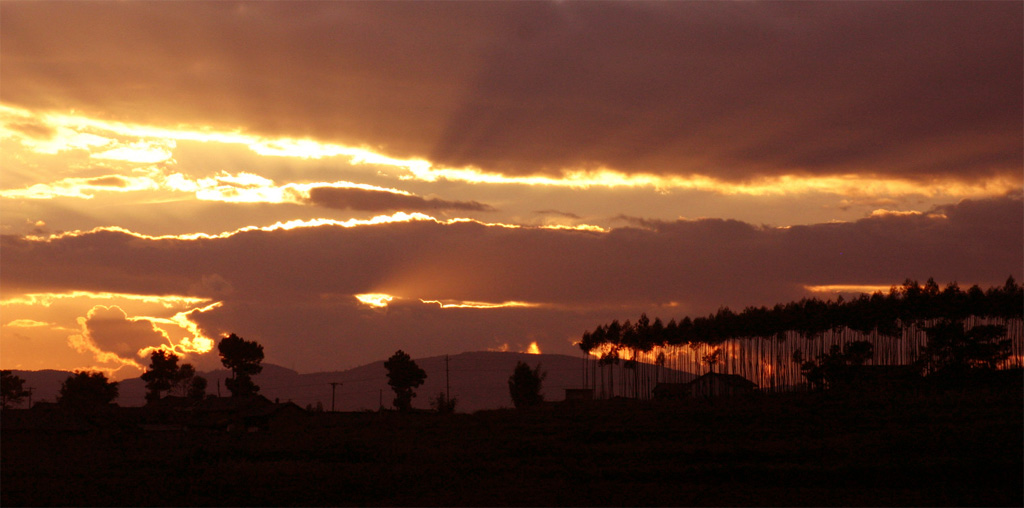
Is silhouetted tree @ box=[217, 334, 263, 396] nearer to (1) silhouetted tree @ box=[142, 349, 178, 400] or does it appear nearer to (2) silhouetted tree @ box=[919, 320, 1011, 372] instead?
(1) silhouetted tree @ box=[142, 349, 178, 400]

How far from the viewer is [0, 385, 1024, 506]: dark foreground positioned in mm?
43250

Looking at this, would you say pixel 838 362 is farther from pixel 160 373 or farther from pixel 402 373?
pixel 160 373

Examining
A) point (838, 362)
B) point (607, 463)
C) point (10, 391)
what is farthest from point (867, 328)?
point (10, 391)

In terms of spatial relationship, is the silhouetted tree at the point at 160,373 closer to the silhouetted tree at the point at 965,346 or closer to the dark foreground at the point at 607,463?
the dark foreground at the point at 607,463

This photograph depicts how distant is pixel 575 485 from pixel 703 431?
28.7m

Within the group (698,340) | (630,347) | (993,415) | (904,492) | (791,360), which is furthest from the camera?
(630,347)

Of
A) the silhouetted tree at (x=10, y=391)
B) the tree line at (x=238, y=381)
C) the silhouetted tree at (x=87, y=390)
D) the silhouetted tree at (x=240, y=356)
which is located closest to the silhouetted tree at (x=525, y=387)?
the tree line at (x=238, y=381)

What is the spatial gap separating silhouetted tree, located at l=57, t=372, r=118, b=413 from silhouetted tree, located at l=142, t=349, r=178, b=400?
633 centimetres

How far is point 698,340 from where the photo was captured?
14012 centimetres

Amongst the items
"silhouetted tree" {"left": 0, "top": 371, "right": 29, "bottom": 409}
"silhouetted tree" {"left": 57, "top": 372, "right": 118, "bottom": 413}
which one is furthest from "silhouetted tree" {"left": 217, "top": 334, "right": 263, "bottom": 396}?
"silhouetted tree" {"left": 0, "top": 371, "right": 29, "bottom": 409}

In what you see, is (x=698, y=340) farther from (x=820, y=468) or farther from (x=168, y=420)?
(x=820, y=468)

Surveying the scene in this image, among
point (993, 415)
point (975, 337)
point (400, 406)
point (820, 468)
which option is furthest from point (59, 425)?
point (975, 337)

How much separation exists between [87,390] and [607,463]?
11697 cm

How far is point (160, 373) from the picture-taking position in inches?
6314
